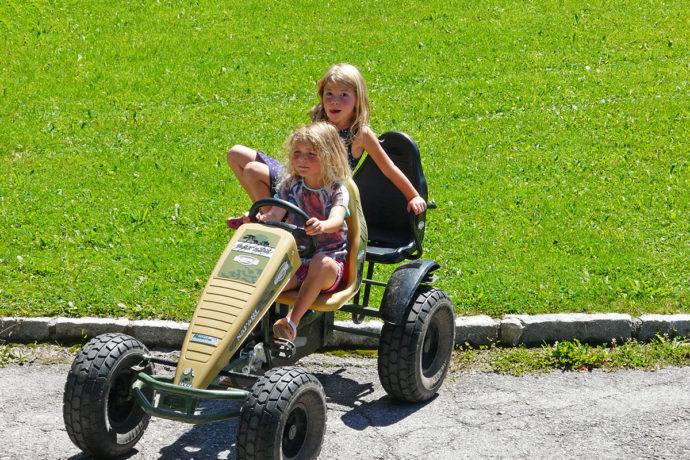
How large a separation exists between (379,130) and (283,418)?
5.92 metres

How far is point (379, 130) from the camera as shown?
9328mm

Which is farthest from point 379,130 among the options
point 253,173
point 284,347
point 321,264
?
point 284,347

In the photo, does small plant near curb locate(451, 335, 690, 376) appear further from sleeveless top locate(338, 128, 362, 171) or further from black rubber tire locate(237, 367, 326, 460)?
black rubber tire locate(237, 367, 326, 460)

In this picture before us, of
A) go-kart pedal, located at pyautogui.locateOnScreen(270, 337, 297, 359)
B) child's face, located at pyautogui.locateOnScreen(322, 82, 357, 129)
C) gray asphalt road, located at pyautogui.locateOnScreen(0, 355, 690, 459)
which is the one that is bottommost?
gray asphalt road, located at pyautogui.locateOnScreen(0, 355, 690, 459)

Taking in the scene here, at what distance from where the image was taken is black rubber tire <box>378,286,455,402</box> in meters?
4.79

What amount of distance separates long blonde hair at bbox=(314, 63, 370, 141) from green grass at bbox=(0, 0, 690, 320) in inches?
62.2

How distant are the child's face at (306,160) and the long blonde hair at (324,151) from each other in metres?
0.02

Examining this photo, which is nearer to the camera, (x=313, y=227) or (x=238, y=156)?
(x=313, y=227)

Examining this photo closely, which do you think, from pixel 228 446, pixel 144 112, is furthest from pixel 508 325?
pixel 144 112

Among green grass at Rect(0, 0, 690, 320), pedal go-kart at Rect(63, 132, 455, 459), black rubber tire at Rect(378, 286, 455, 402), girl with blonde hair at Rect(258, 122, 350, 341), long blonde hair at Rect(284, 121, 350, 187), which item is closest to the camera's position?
pedal go-kart at Rect(63, 132, 455, 459)

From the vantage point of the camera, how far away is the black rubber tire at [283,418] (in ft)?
12.2

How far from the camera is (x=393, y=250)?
17.6 feet

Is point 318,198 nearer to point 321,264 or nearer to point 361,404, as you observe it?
point 321,264

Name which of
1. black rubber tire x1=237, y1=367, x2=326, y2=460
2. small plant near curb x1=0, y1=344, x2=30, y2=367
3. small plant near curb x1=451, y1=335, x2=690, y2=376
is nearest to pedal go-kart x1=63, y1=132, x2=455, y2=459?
black rubber tire x1=237, y1=367, x2=326, y2=460
